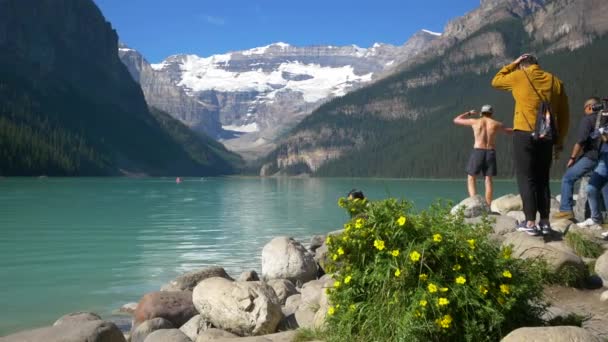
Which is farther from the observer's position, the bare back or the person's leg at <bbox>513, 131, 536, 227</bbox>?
the bare back

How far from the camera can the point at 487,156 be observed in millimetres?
15312

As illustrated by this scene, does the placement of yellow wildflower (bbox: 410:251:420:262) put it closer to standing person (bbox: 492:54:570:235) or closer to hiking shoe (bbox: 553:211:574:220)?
standing person (bbox: 492:54:570:235)

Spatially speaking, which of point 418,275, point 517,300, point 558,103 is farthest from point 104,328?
point 558,103

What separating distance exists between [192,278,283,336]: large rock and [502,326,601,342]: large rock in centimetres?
451

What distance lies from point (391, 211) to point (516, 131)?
4.38 metres

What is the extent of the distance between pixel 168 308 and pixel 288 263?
3489 mm

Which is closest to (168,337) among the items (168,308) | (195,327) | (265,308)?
(195,327)

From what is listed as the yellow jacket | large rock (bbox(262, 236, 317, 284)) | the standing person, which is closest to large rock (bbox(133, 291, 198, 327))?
large rock (bbox(262, 236, 317, 284))

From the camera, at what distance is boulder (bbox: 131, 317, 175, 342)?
10.1 meters

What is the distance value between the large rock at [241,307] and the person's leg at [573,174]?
24.7ft

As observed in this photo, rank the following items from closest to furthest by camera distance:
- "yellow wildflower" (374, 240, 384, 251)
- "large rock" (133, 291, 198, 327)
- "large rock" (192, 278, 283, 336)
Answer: "yellow wildflower" (374, 240, 384, 251) < "large rock" (192, 278, 283, 336) < "large rock" (133, 291, 198, 327)

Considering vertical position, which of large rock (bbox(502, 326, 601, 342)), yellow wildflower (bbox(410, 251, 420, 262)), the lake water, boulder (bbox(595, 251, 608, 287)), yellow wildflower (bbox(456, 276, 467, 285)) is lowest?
the lake water

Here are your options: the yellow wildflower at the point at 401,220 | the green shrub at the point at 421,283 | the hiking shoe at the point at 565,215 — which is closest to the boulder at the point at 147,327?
the green shrub at the point at 421,283

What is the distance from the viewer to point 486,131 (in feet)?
50.0
